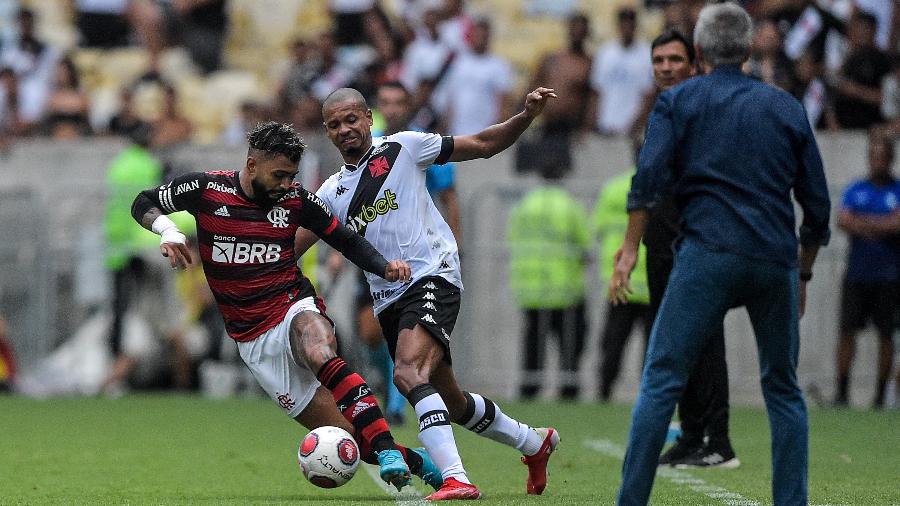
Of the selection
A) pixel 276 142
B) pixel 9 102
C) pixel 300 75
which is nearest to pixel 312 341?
pixel 276 142

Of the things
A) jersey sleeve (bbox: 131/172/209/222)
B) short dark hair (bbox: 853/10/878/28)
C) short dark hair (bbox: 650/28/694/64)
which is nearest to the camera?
jersey sleeve (bbox: 131/172/209/222)

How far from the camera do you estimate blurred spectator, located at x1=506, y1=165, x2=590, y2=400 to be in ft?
55.3

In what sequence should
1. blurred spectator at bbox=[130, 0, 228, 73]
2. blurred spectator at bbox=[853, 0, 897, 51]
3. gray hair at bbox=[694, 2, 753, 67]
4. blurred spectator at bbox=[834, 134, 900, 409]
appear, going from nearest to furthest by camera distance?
gray hair at bbox=[694, 2, 753, 67]
blurred spectator at bbox=[834, 134, 900, 409]
blurred spectator at bbox=[853, 0, 897, 51]
blurred spectator at bbox=[130, 0, 228, 73]

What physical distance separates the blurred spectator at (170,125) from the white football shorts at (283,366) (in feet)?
32.9

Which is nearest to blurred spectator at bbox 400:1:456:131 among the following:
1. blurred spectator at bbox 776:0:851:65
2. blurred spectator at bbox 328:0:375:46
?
blurred spectator at bbox 328:0:375:46

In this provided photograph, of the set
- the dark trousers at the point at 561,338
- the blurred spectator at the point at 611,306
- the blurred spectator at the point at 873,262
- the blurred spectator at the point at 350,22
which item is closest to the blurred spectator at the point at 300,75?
the blurred spectator at the point at 350,22

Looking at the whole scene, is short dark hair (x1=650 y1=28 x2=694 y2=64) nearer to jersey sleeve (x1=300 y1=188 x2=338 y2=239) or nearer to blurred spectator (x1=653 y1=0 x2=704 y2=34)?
jersey sleeve (x1=300 y1=188 x2=338 y2=239)

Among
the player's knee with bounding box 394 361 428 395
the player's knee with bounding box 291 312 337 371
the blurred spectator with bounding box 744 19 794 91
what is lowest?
the player's knee with bounding box 394 361 428 395

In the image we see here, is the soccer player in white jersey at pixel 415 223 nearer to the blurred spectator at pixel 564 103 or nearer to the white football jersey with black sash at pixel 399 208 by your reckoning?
the white football jersey with black sash at pixel 399 208

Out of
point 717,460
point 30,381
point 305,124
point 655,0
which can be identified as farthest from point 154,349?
point 717,460

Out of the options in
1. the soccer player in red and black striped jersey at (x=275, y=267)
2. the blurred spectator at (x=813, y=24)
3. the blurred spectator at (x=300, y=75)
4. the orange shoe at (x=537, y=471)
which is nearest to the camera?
the soccer player in red and black striped jersey at (x=275, y=267)

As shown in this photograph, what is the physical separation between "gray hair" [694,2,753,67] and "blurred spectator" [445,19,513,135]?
38.3 ft

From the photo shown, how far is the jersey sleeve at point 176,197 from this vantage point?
8422 mm

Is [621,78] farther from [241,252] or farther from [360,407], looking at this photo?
[360,407]
